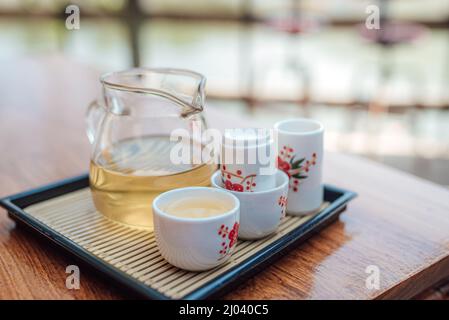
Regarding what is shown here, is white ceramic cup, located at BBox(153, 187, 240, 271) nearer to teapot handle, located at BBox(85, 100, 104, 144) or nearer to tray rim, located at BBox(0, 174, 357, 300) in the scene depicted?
tray rim, located at BBox(0, 174, 357, 300)

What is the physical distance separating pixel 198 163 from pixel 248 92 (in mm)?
2228

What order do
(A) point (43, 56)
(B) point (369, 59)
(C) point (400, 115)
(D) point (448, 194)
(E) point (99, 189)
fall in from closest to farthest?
1. (E) point (99, 189)
2. (D) point (448, 194)
3. (A) point (43, 56)
4. (C) point (400, 115)
5. (B) point (369, 59)

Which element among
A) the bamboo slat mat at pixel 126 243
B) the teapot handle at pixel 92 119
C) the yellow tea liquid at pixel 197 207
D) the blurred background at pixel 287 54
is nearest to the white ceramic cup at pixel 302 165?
the bamboo slat mat at pixel 126 243

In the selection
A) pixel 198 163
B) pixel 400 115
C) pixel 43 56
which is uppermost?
pixel 43 56

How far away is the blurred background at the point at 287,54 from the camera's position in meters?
2.78

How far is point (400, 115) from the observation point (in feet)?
9.40

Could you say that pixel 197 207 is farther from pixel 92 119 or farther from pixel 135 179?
pixel 92 119

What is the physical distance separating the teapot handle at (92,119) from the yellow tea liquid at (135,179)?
0.04m

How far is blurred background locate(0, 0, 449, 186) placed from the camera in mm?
2783

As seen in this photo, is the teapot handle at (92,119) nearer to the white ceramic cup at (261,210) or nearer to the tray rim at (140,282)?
the tray rim at (140,282)

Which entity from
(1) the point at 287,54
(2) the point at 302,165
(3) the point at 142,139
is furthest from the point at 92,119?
(1) the point at 287,54

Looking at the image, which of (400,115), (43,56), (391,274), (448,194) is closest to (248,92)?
(400,115)

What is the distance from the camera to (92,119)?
0.91 meters
